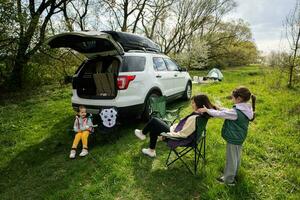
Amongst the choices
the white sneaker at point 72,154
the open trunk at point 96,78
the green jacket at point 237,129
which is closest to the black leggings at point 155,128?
the green jacket at point 237,129

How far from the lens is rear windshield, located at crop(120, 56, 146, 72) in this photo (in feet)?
16.6

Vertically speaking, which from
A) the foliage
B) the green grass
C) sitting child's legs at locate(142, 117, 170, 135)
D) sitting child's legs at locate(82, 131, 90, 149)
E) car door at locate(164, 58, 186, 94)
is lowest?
the green grass

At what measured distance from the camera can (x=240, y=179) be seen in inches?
135

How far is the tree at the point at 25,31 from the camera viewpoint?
841 centimetres

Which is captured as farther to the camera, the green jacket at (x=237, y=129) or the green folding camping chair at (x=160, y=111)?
the green folding camping chair at (x=160, y=111)

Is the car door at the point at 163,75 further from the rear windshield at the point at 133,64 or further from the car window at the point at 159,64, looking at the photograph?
the rear windshield at the point at 133,64

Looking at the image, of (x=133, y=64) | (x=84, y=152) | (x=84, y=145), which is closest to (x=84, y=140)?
(x=84, y=145)

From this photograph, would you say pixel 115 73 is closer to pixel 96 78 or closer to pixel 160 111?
pixel 96 78

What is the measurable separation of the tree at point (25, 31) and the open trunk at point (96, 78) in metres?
4.12

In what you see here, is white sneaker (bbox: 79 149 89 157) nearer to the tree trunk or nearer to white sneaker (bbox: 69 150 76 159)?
white sneaker (bbox: 69 150 76 159)

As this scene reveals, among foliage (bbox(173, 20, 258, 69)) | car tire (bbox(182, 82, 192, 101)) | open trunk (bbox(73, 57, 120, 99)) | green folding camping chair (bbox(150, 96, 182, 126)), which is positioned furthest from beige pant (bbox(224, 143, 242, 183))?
foliage (bbox(173, 20, 258, 69))

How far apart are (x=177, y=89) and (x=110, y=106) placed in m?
2.93

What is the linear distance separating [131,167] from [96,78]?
8.23 feet

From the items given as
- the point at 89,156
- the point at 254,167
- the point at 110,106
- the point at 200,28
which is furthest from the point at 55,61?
the point at 200,28
